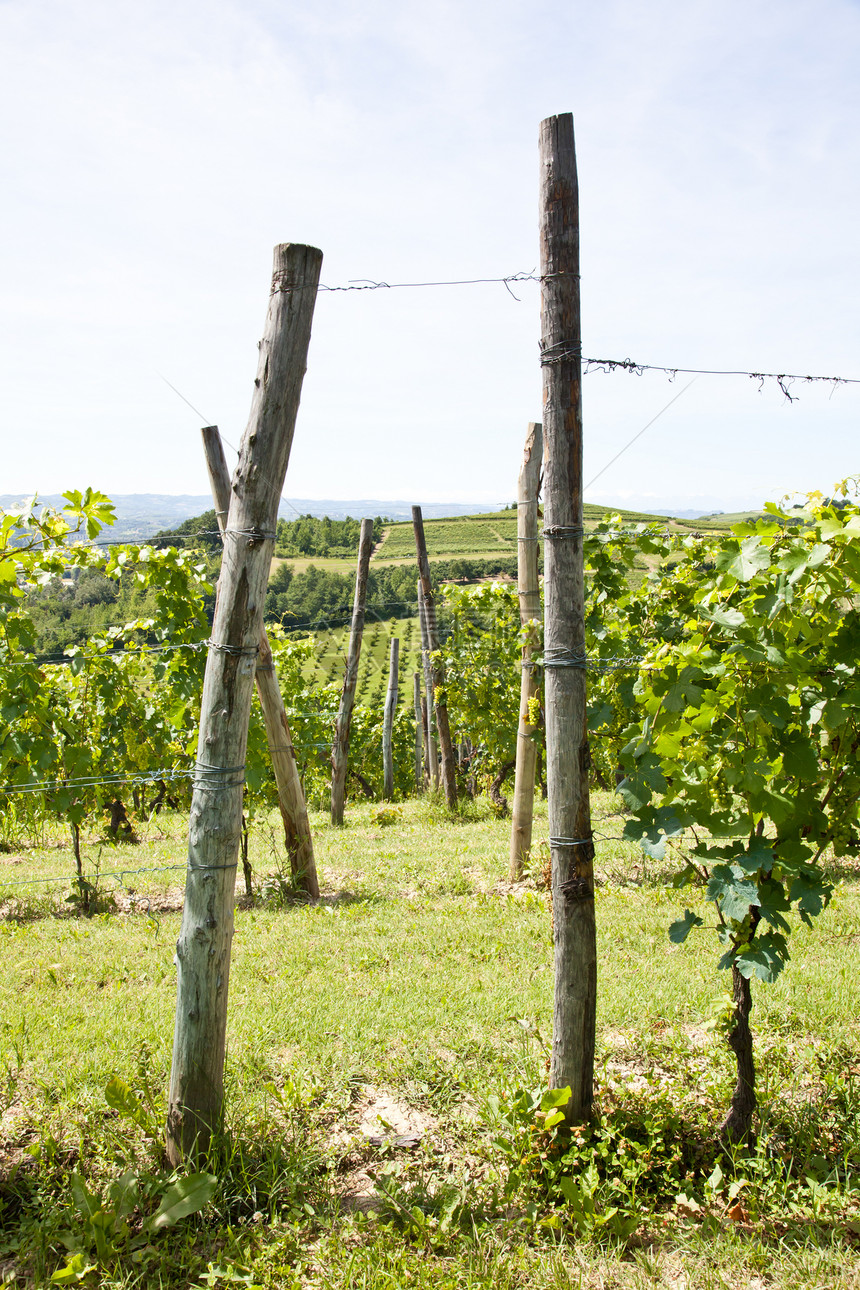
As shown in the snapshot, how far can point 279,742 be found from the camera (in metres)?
5.16

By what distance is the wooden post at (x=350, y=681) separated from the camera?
8875mm

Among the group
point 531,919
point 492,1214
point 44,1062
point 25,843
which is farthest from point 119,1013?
point 25,843

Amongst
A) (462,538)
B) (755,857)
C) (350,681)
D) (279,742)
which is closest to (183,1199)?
(755,857)

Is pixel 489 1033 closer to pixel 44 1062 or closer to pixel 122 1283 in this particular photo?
pixel 122 1283

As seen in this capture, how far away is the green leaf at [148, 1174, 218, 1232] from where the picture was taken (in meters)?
2.13

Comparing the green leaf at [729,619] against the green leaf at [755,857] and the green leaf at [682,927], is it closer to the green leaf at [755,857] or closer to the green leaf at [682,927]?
the green leaf at [755,857]

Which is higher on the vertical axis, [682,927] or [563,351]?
[563,351]

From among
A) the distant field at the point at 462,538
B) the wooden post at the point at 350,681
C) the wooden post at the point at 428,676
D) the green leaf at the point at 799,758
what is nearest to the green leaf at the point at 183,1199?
the green leaf at the point at 799,758

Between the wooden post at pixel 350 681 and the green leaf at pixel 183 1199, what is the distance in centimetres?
673

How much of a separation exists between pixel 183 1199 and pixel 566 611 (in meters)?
2.09

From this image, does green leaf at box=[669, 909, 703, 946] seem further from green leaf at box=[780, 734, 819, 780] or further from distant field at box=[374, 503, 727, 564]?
distant field at box=[374, 503, 727, 564]

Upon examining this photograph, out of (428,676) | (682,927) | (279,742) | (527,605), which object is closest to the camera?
(682,927)

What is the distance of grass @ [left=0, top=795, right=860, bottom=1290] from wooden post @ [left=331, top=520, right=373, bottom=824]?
440 cm

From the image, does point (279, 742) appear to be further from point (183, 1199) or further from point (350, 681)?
point (350, 681)
